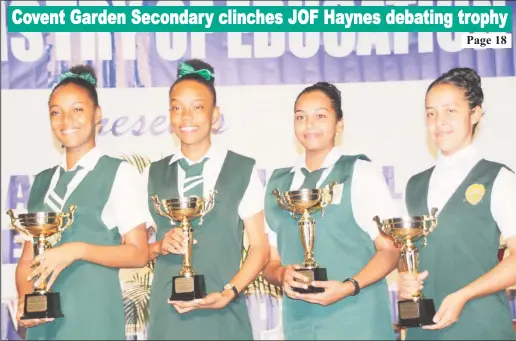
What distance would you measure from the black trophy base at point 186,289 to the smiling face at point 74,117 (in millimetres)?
841

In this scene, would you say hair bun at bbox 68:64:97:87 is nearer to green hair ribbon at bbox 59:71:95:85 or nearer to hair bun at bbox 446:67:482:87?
green hair ribbon at bbox 59:71:95:85

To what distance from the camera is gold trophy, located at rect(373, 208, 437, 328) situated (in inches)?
140

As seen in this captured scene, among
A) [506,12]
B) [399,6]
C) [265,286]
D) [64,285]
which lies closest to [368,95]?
[399,6]

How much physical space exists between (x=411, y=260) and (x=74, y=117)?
171 cm

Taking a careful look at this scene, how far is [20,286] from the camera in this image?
3.97 m

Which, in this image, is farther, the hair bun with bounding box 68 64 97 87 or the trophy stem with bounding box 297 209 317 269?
the hair bun with bounding box 68 64 97 87

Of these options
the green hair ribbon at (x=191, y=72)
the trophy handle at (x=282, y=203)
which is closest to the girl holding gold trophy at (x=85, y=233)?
the green hair ribbon at (x=191, y=72)

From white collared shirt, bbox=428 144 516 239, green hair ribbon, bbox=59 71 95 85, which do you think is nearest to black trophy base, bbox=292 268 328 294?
white collared shirt, bbox=428 144 516 239

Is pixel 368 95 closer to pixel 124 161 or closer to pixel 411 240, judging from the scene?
pixel 411 240

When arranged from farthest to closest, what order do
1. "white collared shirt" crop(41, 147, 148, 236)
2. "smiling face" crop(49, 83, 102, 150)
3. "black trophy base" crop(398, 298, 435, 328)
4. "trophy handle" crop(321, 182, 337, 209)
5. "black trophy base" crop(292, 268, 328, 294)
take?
"smiling face" crop(49, 83, 102, 150)
"white collared shirt" crop(41, 147, 148, 236)
"trophy handle" crop(321, 182, 337, 209)
"black trophy base" crop(292, 268, 328, 294)
"black trophy base" crop(398, 298, 435, 328)

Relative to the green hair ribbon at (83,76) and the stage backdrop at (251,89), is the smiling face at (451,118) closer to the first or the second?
the stage backdrop at (251,89)

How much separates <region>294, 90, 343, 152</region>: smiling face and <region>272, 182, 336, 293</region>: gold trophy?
258mm

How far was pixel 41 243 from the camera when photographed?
3764 millimetres

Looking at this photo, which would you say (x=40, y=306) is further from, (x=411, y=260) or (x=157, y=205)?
(x=411, y=260)
